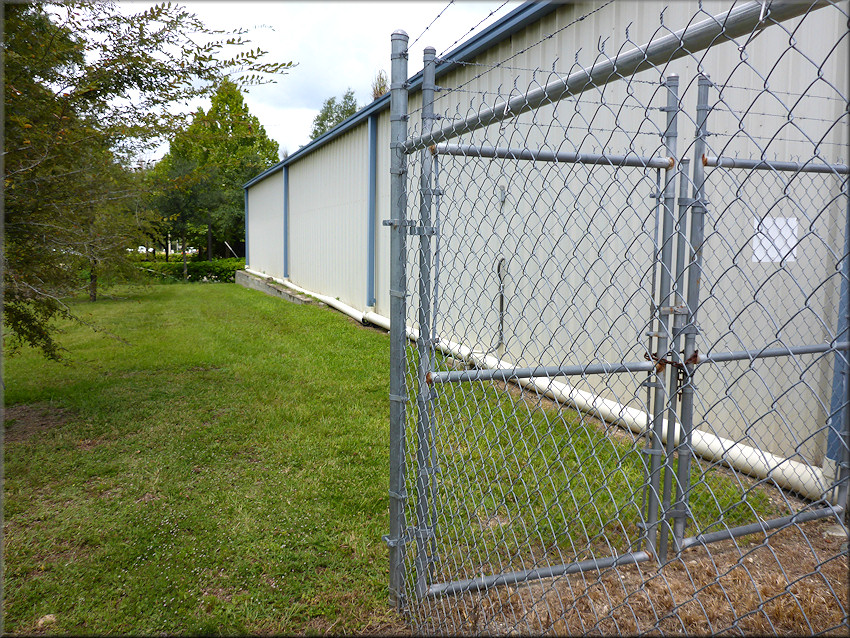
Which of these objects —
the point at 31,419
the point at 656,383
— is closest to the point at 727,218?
the point at 656,383

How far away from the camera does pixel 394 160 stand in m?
2.59

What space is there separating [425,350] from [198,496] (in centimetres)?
224

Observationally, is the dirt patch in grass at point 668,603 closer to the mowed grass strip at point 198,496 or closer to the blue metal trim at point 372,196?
the mowed grass strip at point 198,496

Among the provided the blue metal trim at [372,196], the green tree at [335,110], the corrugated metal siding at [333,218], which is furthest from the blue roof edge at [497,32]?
the green tree at [335,110]

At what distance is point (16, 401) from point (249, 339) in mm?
3558

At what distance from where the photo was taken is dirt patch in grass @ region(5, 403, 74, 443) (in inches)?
203

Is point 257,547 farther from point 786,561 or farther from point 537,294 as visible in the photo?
point 537,294

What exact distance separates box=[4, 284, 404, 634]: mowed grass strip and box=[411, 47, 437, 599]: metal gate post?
0.43 meters

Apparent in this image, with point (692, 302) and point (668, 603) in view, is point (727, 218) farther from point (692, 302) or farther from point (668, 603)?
point (668, 603)

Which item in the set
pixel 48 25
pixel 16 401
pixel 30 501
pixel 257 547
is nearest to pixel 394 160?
pixel 257 547

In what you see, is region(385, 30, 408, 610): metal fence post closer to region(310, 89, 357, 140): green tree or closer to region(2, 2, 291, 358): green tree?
region(2, 2, 291, 358): green tree

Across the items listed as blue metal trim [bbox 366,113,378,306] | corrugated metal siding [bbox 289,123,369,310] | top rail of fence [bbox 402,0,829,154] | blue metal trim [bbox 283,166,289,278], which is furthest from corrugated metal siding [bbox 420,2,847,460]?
blue metal trim [bbox 283,166,289,278]

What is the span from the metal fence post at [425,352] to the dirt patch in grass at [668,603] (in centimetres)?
31

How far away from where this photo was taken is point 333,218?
12984mm
